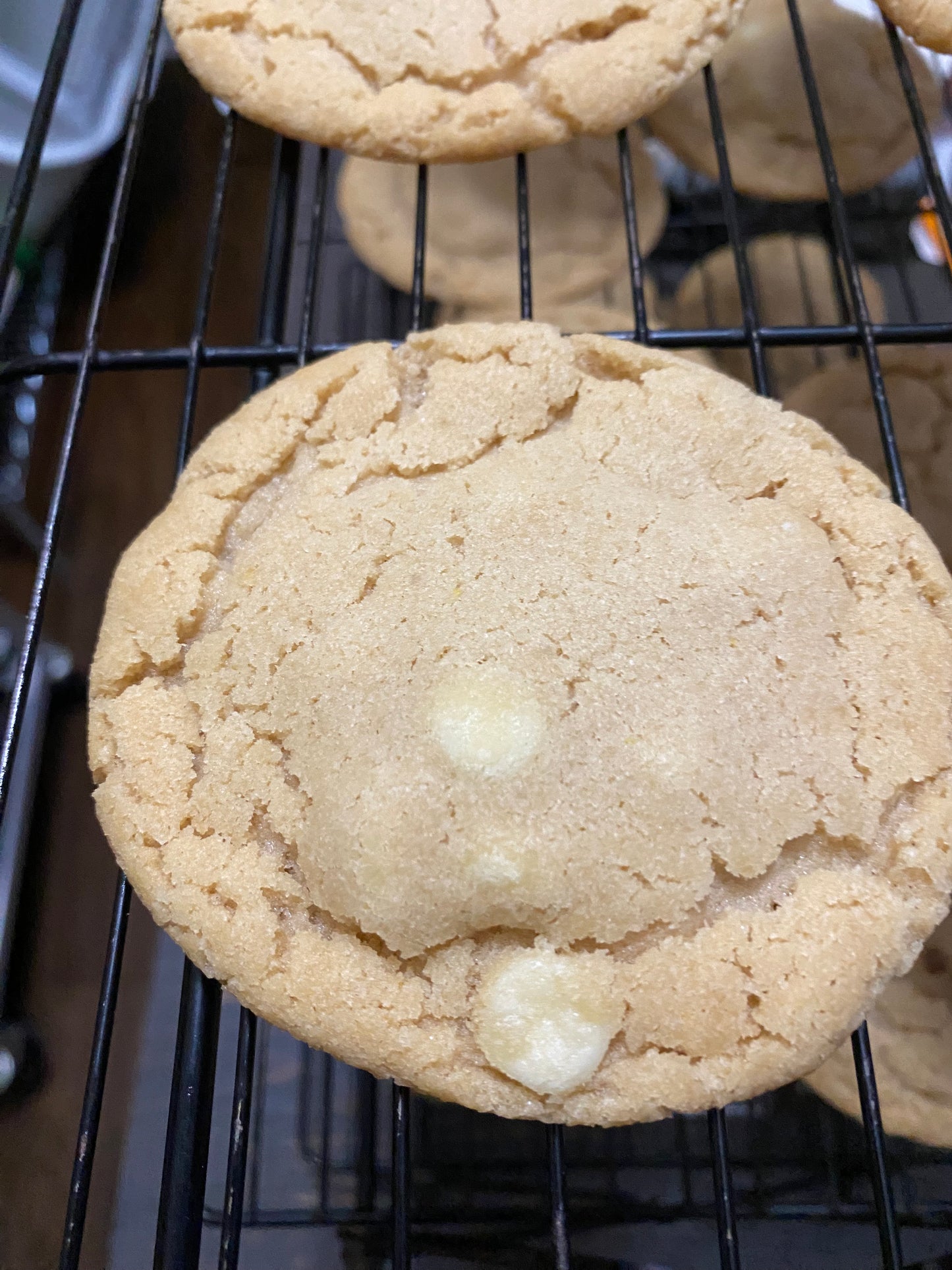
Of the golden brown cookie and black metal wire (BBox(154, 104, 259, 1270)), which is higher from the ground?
the golden brown cookie

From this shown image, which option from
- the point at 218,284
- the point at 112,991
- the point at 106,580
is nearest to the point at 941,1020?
the point at 112,991

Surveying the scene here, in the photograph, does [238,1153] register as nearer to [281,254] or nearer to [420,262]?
[420,262]

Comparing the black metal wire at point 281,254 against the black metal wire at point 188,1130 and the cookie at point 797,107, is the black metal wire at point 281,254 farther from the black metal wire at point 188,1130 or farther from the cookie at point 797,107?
the cookie at point 797,107

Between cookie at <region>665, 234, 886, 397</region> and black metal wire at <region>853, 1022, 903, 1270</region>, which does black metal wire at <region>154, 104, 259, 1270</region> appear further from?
cookie at <region>665, 234, 886, 397</region>

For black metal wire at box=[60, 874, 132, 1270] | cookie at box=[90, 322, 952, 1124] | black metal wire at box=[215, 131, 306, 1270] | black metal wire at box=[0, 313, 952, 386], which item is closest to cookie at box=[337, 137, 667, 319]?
black metal wire at box=[215, 131, 306, 1270]

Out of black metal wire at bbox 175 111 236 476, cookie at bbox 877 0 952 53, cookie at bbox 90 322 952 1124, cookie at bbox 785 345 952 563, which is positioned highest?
cookie at bbox 877 0 952 53

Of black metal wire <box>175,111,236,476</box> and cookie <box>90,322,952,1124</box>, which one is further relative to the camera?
black metal wire <box>175,111,236,476</box>

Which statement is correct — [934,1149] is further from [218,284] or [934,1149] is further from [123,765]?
[218,284]
